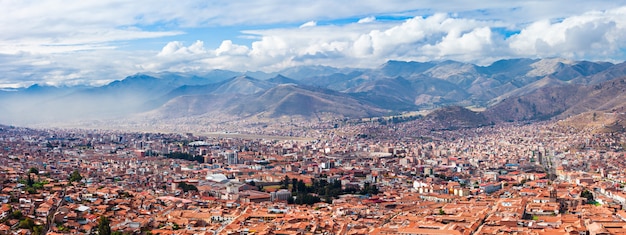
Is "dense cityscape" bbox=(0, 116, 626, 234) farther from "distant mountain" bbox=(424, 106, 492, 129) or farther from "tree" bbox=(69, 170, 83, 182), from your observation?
"distant mountain" bbox=(424, 106, 492, 129)

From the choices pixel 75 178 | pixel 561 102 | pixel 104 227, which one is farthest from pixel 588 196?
pixel 561 102

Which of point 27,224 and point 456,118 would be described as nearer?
point 27,224

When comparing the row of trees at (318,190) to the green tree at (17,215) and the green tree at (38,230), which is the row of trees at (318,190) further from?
the green tree at (38,230)

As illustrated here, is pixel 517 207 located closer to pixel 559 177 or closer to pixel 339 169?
pixel 559 177

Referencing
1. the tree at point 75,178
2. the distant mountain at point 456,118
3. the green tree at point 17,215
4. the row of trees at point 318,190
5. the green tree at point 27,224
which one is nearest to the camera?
the green tree at point 27,224

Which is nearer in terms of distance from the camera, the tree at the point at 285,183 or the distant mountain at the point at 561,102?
the tree at the point at 285,183

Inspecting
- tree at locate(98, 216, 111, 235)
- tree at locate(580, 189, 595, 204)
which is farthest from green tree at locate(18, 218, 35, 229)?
tree at locate(580, 189, 595, 204)

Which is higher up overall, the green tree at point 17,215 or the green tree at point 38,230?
the green tree at point 17,215

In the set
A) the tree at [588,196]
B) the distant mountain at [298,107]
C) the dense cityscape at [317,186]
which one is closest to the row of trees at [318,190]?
the dense cityscape at [317,186]

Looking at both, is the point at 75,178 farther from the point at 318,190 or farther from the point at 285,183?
the point at 318,190
